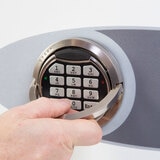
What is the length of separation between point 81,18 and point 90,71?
0.06 m

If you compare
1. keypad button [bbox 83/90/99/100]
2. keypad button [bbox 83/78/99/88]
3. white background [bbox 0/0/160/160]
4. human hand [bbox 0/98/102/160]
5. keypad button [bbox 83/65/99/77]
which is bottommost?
human hand [bbox 0/98/102/160]

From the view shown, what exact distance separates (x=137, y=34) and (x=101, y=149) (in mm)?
147

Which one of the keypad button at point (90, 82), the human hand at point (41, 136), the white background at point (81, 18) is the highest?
the white background at point (81, 18)

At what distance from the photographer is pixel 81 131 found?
0.31 metres

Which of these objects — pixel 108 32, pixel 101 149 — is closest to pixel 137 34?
pixel 108 32

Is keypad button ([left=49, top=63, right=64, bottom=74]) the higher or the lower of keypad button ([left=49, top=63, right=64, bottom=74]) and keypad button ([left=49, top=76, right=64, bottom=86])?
the higher

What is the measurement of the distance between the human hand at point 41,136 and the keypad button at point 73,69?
0.21 ft

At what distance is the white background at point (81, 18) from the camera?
33 centimetres

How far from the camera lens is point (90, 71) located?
1.19ft

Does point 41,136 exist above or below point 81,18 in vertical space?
below

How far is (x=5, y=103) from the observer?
421 mm

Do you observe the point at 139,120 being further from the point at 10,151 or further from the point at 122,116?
the point at 10,151

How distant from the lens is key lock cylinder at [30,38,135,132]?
0.36m

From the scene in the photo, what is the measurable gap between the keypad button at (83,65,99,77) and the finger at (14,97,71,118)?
0.04m
